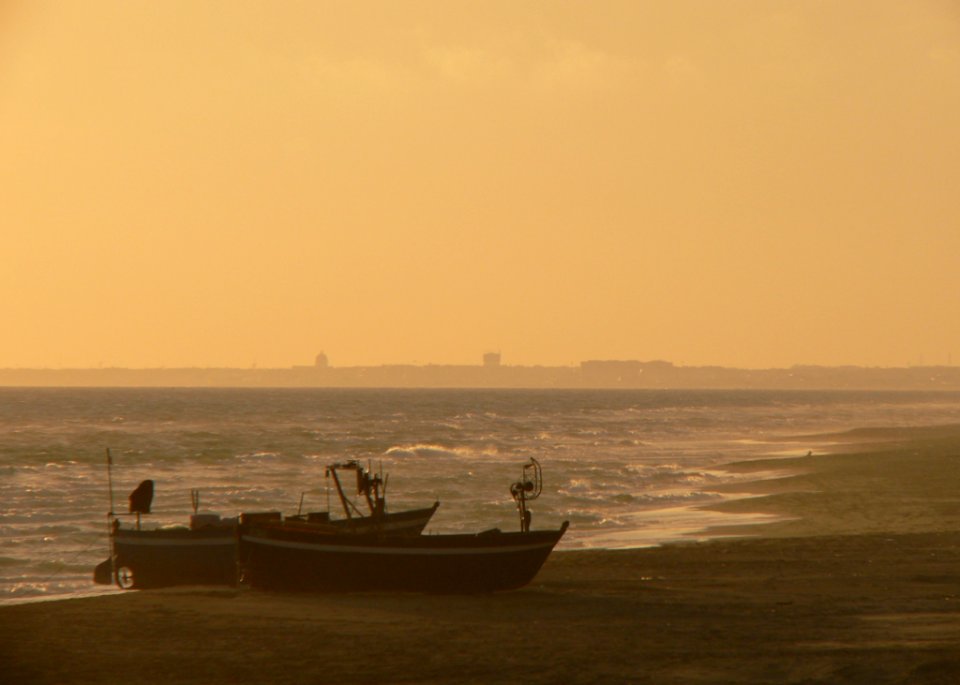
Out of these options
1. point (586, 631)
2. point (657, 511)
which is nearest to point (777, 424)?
point (657, 511)

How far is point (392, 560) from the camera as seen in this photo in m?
23.0

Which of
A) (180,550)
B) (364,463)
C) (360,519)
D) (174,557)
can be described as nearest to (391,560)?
(360,519)

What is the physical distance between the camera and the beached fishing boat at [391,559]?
74.7 ft

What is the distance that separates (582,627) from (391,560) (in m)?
4.89

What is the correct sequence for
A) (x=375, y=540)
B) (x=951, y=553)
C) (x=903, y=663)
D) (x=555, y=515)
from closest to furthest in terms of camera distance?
1. (x=903, y=663)
2. (x=375, y=540)
3. (x=951, y=553)
4. (x=555, y=515)

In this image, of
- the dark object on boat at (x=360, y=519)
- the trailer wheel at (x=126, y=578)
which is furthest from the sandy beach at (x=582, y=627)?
the trailer wheel at (x=126, y=578)

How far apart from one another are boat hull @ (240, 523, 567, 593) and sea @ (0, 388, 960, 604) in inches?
102

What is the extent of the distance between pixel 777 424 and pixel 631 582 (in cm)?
10471

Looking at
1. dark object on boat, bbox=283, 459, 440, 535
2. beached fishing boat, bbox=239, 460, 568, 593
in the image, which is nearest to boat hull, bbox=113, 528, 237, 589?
dark object on boat, bbox=283, 459, 440, 535

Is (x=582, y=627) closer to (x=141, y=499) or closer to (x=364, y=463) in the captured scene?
(x=141, y=499)

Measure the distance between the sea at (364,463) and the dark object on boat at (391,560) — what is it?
2.60 metres

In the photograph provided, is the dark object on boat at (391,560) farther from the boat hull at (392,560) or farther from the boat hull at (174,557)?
the boat hull at (174,557)

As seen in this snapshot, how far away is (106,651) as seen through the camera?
18297 mm

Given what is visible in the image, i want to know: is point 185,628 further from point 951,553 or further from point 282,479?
point 282,479
